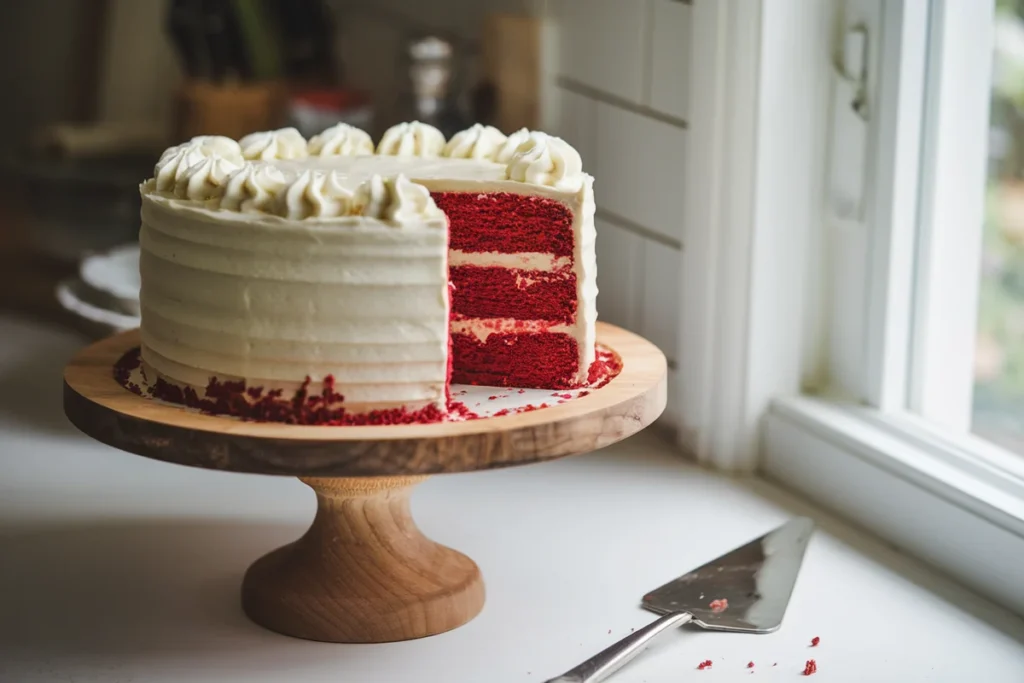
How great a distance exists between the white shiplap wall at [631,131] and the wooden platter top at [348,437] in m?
0.76

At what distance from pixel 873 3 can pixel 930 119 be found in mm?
192

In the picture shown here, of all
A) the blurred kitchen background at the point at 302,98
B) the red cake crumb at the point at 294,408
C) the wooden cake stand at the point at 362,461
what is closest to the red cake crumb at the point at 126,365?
the wooden cake stand at the point at 362,461

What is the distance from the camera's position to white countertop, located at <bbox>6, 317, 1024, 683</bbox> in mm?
1487

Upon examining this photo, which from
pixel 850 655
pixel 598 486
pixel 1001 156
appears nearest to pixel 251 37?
pixel 598 486

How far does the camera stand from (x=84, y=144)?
3.08m

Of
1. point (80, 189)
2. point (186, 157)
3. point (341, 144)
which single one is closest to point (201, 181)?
point (186, 157)

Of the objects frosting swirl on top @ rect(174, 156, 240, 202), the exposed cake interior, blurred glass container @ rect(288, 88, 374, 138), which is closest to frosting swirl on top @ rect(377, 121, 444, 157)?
the exposed cake interior

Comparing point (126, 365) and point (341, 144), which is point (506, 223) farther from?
point (126, 365)

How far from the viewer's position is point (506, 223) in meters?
1.59

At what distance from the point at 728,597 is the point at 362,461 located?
54cm

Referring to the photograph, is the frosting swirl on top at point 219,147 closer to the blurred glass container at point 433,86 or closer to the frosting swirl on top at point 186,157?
the frosting swirl on top at point 186,157

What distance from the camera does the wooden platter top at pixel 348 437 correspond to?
1312 millimetres

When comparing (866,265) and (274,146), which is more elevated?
(274,146)

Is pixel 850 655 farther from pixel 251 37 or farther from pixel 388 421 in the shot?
pixel 251 37
